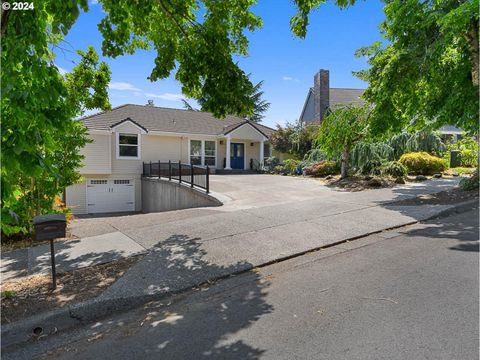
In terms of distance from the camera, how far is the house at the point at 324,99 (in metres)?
28.5

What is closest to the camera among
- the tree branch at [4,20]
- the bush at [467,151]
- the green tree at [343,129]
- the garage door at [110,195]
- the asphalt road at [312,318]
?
the tree branch at [4,20]

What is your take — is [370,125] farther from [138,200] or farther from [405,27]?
[138,200]

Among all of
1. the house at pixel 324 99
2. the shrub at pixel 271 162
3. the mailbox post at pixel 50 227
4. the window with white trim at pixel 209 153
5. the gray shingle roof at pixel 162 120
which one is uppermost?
the house at pixel 324 99

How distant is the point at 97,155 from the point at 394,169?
16290 millimetres

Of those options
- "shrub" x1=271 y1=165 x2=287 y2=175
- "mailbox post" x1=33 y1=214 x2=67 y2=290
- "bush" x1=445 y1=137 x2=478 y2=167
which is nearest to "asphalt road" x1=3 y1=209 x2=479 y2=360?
"mailbox post" x1=33 y1=214 x2=67 y2=290

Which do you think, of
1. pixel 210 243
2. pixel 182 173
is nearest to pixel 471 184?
pixel 210 243

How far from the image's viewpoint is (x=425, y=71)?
10195 millimetres

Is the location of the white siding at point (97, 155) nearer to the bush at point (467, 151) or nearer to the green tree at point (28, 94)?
the green tree at point (28, 94)

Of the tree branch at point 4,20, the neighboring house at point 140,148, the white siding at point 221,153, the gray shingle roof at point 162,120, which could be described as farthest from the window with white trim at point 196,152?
the tree branch at point 4,20

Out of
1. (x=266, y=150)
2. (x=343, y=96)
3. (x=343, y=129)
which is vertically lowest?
(x=266, y=150)

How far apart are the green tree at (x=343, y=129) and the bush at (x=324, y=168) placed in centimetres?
304

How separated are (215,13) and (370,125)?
19.8ft

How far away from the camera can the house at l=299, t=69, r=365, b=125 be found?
28531mm

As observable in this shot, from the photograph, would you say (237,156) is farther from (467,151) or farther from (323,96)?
(467,151)
